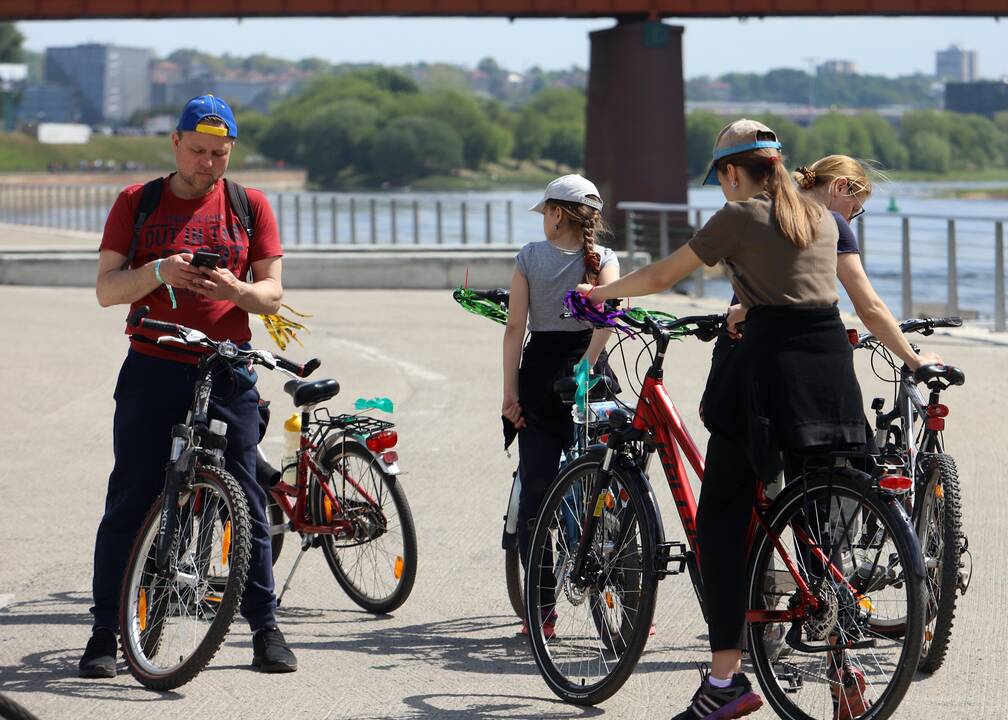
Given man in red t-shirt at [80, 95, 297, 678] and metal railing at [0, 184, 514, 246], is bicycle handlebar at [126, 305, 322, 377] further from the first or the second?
metal railing at [0, 184, 514, 246]

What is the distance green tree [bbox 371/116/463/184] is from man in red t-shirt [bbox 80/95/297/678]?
85829 mm

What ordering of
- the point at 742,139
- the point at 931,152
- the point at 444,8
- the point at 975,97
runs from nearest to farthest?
the point at 742,139, the point at 444,8, the point at 975,97, the point at 931,152

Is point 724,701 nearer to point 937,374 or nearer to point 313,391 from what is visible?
point 937,374

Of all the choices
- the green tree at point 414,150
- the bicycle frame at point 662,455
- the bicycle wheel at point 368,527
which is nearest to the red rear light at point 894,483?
the bicycle frame at point 662,455

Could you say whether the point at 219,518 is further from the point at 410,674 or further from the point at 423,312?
the point at 423,312

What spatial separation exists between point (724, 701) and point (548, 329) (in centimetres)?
160

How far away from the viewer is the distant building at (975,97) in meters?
79.6

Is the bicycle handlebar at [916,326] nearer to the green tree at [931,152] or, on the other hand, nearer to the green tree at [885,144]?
the green tree at [931,152]

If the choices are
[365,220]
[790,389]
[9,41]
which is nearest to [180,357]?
[790,389]

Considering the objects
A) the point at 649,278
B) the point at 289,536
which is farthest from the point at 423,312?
the point at 649,278

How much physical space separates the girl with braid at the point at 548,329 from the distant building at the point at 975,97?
75.4 meters

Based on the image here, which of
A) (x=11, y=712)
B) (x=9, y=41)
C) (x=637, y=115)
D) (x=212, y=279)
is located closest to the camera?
(x=11, y=712)

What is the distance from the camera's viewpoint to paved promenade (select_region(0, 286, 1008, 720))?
4930mm

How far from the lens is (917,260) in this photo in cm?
4694
